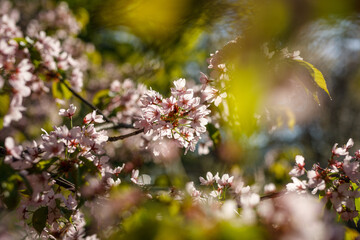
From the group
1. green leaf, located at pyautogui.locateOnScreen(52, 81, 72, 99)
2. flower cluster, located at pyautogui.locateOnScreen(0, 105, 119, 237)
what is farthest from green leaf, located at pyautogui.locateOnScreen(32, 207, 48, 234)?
green leaf, located at pyautogui.locateOnScreen(52, 81, 72, 99)

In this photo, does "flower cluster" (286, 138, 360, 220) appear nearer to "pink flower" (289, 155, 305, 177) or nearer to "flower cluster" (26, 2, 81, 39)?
"pink flower" (289, 155, 305, 177)

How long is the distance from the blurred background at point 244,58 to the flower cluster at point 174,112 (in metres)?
0.16

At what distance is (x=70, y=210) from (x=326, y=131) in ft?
16.2

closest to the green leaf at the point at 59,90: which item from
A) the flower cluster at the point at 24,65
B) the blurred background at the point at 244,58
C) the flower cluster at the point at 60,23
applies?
the flower cluster at the point at 24,65

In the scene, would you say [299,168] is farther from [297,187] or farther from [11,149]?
[11,149]

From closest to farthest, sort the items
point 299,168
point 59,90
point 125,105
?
point 299,168
point 59,90
point 125,105

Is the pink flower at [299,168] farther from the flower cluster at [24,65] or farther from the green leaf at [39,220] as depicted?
the flower cluster at [24,65]

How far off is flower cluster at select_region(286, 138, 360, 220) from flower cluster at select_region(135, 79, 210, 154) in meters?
0.47

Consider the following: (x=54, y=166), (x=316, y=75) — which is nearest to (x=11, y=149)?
(x=54, y=166)

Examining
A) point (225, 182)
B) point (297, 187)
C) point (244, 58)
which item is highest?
point (244, 58)

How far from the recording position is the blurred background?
1.03 feet

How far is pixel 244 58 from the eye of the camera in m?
0.33

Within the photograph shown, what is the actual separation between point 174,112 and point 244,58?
90 centimetres

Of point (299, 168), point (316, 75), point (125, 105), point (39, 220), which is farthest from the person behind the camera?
point (125, 105)
